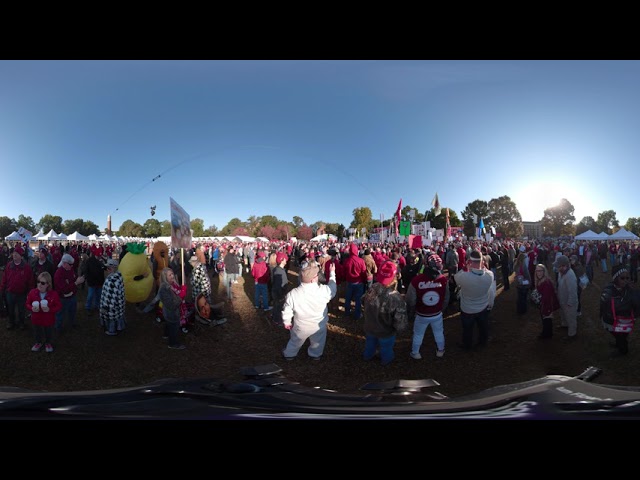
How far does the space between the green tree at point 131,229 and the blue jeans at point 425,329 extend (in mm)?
3489

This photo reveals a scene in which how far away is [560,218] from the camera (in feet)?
8.84

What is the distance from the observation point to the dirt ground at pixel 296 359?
2.33 m

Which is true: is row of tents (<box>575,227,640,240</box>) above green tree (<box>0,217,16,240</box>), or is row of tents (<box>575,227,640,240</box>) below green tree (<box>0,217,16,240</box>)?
below

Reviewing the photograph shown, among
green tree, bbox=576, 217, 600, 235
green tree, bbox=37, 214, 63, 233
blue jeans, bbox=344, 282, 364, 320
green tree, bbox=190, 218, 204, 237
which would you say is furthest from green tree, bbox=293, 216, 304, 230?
green tree, bbox=576, 217, 600, 235

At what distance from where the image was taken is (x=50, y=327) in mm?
2740

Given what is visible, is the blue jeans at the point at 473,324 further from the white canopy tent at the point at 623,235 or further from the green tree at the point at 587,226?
the white canopy tent at the point at 623,235

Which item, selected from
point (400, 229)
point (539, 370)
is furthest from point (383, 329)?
point (400, 229)

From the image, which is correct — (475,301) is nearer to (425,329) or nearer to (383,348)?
(425,329)

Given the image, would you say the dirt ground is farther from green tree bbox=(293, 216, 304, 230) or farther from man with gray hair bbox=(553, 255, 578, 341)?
green tree bbox=(293, 216, 304, 230)

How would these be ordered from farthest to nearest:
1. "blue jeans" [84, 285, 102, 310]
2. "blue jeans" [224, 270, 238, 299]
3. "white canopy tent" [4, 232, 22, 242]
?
"blue jeans" [224, 270, 238, 299]
"blue jeans" [84, 285, 102, 310]
"white canopy tent" [4, 232, 22, 242]

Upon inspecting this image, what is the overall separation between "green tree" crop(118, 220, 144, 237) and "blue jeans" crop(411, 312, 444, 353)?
11.4 feet

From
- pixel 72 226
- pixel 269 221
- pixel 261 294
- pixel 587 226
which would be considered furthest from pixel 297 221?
pixel 587 226

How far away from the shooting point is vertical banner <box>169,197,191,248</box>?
9.15 ft

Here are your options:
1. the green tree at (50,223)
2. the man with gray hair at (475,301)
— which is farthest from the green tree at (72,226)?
the man with gray hair at (475,301)
